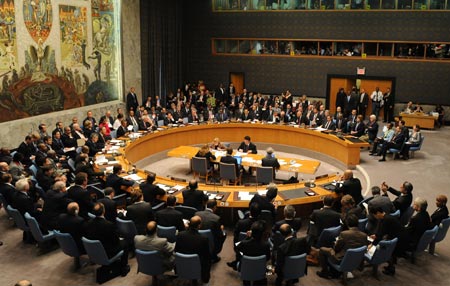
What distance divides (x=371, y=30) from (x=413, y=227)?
14.0 metres

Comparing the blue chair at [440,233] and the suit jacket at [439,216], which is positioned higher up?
the suit jacket at [439,216]

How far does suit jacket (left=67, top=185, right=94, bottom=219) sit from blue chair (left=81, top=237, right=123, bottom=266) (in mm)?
1193

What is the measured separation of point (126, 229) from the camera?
23.8 ft

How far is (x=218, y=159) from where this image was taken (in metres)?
12.2

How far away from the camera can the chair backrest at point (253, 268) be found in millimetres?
6164

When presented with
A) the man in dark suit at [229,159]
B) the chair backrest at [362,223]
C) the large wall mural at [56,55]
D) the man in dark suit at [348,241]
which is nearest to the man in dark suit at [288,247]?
the man in dark suit at [348,241]

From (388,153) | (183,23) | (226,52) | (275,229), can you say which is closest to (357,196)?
(275,229)

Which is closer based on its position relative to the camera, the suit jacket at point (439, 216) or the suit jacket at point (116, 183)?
the suit jacket at point (439, 216)

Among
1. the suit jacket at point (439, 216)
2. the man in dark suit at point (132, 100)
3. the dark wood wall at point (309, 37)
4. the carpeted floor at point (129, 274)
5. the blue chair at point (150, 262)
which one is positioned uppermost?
the dark wood wall at point (309, 37)

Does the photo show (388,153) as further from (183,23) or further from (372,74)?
(183,23)

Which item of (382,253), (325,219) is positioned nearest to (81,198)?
(325,219)

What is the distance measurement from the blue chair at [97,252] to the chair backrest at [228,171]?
15.8 ft

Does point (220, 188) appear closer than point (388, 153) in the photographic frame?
Yes

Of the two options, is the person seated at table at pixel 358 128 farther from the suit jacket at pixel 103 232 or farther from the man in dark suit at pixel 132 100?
the suit jacket at pixel 103 232
